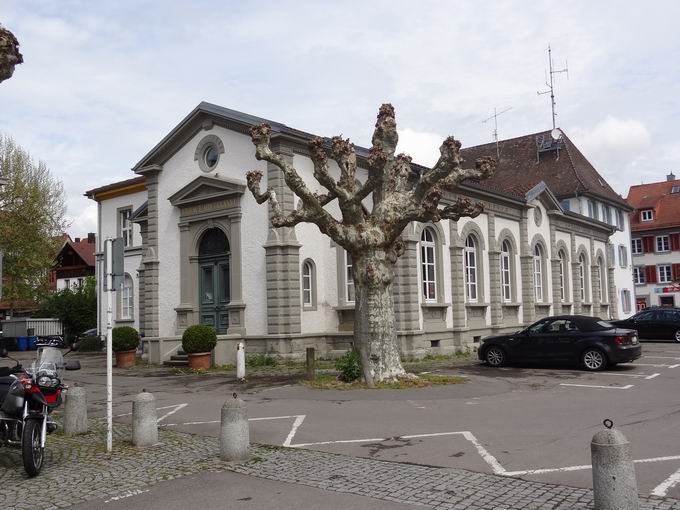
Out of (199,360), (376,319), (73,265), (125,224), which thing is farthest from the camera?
(73,265)

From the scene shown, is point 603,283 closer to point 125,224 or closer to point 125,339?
point 125,224

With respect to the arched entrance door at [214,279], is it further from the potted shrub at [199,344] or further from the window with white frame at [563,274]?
the window with white frame at [563,274]

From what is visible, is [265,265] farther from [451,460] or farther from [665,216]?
[665,216]

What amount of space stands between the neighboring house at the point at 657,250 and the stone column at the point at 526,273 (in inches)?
1323

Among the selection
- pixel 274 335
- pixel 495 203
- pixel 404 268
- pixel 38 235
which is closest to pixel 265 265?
pixel 274 335

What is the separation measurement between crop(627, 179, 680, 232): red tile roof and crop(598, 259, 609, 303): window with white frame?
20.9 metres

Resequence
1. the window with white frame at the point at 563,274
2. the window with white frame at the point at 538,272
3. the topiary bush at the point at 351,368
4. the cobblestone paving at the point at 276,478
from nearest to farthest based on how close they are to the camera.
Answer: the cobblestone paving at the point at 276,478
the topiary bush at the point at 351,368
the window with white frame at the point at 538,272
the window with white frame at the point at 563,274

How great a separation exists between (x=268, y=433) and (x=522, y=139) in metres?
39.2

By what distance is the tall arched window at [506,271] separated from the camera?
2812cm

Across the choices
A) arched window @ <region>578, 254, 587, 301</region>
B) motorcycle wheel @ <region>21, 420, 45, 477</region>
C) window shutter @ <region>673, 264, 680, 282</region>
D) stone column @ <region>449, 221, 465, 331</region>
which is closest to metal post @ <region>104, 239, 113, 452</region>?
motorcycle wheel @ <region>21, 420, 45, 477</region>

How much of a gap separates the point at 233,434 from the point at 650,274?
194ft

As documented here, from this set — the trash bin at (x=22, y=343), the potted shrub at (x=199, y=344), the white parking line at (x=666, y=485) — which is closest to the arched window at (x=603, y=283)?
the potted shrub at (x=199, y=344)

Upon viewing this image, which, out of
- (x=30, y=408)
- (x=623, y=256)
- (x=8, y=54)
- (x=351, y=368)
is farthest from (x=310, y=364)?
(x=623, y=256)

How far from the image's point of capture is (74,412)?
10164 millimetres
